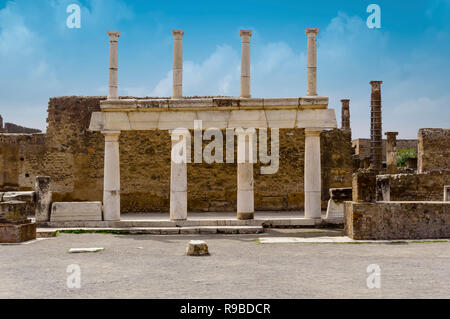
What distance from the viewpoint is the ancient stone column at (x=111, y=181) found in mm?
13312

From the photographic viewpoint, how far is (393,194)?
1822cm

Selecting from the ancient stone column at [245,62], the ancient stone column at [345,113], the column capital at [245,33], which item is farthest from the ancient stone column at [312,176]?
the ancient stone column at [345,113]

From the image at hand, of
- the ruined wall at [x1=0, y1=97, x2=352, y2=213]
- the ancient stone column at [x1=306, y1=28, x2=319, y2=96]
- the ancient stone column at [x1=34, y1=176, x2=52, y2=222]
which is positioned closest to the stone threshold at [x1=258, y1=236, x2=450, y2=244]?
the ancient stone column at [x1=306, y1=28, x2=319, y2=96]

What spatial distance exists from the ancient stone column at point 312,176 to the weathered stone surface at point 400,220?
8.48 ft

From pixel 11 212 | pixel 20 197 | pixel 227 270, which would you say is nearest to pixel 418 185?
pixel 227 270

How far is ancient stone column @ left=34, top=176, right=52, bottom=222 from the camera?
44.2 ft

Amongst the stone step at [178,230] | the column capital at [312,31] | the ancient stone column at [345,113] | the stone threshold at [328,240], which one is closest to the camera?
the stone threshold at [328,240]

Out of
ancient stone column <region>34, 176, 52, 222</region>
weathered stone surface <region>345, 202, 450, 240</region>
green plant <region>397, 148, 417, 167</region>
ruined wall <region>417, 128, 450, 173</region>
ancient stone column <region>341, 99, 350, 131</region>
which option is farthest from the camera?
green plant <region>397, 148, 417, 167</region>

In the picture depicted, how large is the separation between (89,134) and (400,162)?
34.4 m

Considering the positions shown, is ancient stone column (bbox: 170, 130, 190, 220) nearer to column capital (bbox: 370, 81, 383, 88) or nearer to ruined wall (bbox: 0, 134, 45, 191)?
ruined wall (bbox: 0, 134, 45, 191)

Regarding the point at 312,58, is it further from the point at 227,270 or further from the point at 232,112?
the point at 227,270

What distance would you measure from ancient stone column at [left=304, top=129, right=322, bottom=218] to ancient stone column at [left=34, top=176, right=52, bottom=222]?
266 inches

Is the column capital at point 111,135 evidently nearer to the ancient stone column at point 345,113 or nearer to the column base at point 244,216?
the column base at point 244,216
